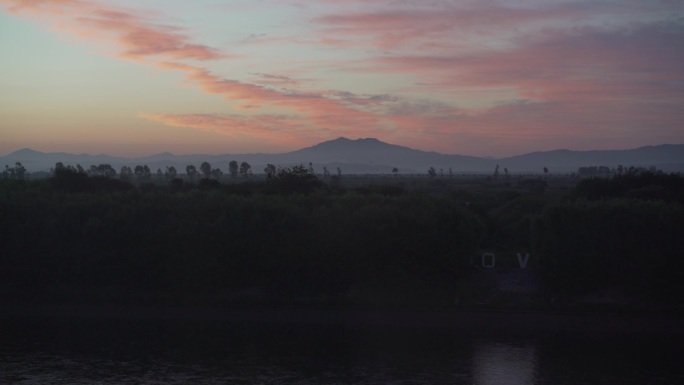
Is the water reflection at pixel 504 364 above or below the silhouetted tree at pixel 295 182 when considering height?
below

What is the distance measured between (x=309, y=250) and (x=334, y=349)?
7001 mm

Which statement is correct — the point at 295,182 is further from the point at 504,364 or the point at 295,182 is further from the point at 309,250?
the point at 504,364

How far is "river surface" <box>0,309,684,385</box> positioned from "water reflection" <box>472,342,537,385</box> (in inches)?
1.2

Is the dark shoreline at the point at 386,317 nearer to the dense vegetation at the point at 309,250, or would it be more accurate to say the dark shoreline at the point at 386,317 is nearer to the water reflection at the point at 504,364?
the dense vegetation at the point at 309,250

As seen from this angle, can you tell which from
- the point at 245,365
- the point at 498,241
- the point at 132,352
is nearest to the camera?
the point at 245,365

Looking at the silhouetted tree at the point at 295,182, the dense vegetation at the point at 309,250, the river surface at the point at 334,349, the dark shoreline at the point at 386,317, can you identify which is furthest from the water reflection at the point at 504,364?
the silhouetted tree at the point at 295,182

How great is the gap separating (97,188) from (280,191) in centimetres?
1629

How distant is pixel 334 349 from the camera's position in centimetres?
2292

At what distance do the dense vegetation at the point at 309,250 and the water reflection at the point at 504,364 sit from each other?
17.7ft

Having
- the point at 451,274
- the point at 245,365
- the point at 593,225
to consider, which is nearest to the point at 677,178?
the point at 593,225

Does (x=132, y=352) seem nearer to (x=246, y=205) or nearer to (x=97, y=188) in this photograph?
(x=246, y=205)

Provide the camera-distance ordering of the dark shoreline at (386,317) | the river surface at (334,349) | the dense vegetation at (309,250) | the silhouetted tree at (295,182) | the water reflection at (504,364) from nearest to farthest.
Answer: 1. the water reflection at (504,364)
2. the river surface at (334,349)
3. the dark shoreline at (386,317)
4. the dense vegetation at (309,250)
5. the silhouetted tree at (295,182)

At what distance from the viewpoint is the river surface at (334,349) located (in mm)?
19797

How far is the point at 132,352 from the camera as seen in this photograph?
22.4 metres
